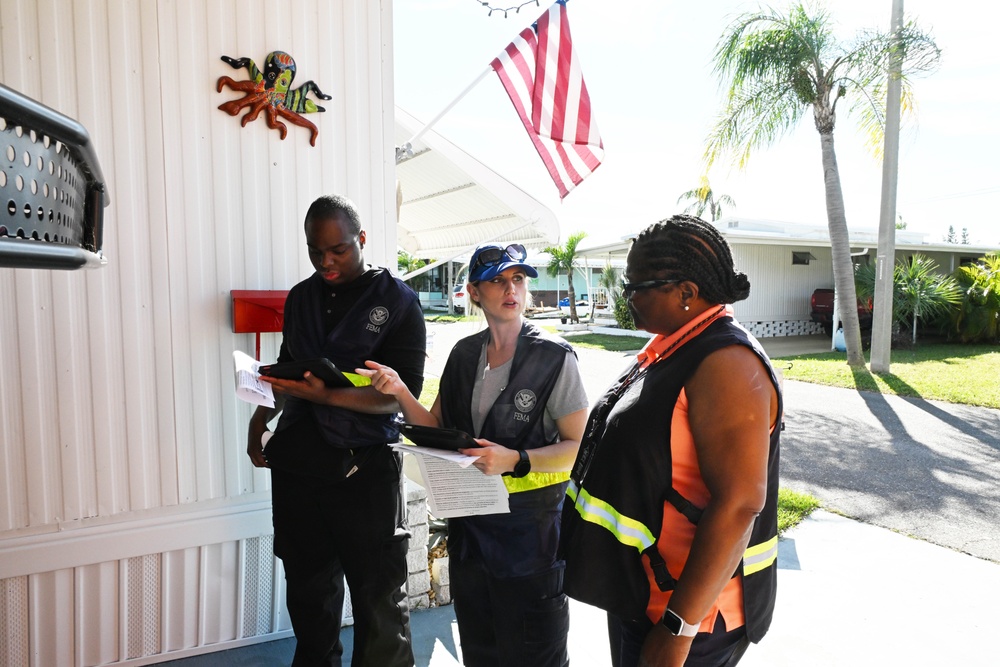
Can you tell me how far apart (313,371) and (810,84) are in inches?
534

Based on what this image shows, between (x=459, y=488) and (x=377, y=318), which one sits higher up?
(x=377, y=318)

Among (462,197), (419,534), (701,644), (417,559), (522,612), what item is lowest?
(417,559)

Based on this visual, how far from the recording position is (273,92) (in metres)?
3.21

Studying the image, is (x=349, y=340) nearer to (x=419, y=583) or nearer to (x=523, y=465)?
(x=523, y=465)

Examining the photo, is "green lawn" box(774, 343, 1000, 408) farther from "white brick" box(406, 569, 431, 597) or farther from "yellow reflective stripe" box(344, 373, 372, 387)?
"yellow reflective stripe" box(344, 373, 372, 387)

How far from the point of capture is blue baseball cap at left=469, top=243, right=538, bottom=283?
2336mm

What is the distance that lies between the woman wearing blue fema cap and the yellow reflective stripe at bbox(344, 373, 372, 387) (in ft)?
0.17

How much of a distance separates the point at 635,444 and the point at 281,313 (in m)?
2.14

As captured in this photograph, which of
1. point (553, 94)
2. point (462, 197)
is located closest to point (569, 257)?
point (462, 197)

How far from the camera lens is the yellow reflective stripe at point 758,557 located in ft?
5.34

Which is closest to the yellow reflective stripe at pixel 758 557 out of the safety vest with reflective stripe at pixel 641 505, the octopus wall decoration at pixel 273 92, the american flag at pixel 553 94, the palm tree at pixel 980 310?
the safety vest with reflective stripe at pixel 641 505

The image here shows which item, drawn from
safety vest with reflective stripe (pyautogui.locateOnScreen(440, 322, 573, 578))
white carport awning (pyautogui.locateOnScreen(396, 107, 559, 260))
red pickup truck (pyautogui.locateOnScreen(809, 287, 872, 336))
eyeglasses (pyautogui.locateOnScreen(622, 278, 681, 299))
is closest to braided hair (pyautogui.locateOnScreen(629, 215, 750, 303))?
eyeglasses (pyautogui.locateOnScreen(622, 278, 681, 299))

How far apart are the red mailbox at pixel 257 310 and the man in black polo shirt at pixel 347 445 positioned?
51 cm

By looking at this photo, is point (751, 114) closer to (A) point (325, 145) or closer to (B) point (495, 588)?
(A) point (325, 145)
